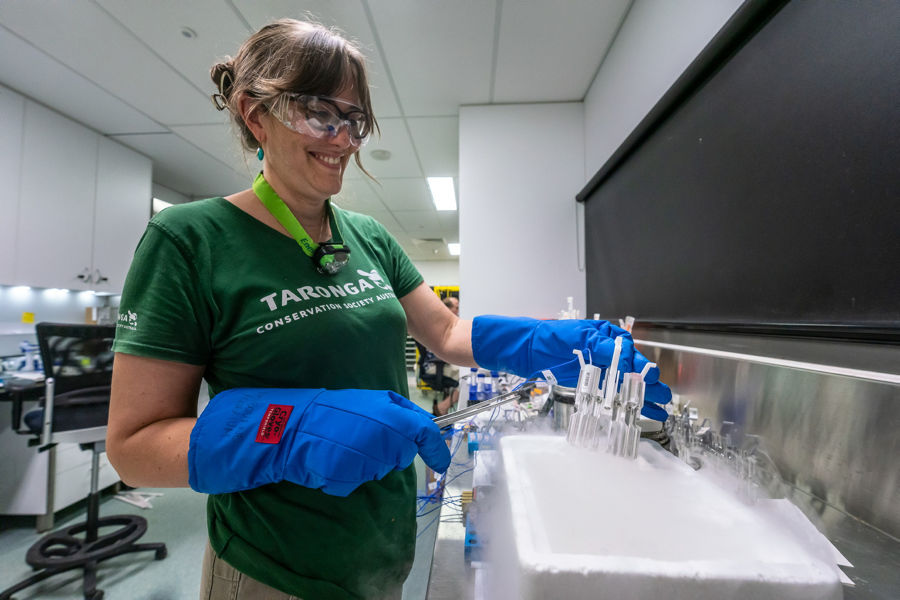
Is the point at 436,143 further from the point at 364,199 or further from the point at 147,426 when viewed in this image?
the point at 147,426

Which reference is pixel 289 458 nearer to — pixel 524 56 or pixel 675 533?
pixel 675 533

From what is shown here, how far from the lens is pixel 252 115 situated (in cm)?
66

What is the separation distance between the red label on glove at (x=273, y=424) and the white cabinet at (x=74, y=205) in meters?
3.28

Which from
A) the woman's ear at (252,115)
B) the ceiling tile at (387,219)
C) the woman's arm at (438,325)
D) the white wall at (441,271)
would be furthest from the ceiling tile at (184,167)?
the white wall at (441,271)

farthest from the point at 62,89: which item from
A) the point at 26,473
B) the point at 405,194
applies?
the point at 405,194

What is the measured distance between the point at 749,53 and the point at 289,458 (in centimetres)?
141

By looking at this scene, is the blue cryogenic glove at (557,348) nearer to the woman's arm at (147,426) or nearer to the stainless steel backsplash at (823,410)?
the stainless steel backsplash at (823,410)

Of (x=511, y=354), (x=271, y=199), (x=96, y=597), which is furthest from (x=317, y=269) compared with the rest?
(x=96, y=597)

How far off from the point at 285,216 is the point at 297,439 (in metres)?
0.39

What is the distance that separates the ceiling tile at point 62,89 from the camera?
2.06m

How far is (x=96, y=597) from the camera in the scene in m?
1.63

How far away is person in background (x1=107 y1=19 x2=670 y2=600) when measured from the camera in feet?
1.67

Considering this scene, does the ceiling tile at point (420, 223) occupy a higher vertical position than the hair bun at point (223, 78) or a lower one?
higher

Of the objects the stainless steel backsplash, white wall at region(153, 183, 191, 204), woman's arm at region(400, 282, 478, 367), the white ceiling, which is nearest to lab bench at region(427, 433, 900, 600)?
the stainless steel backsplash
